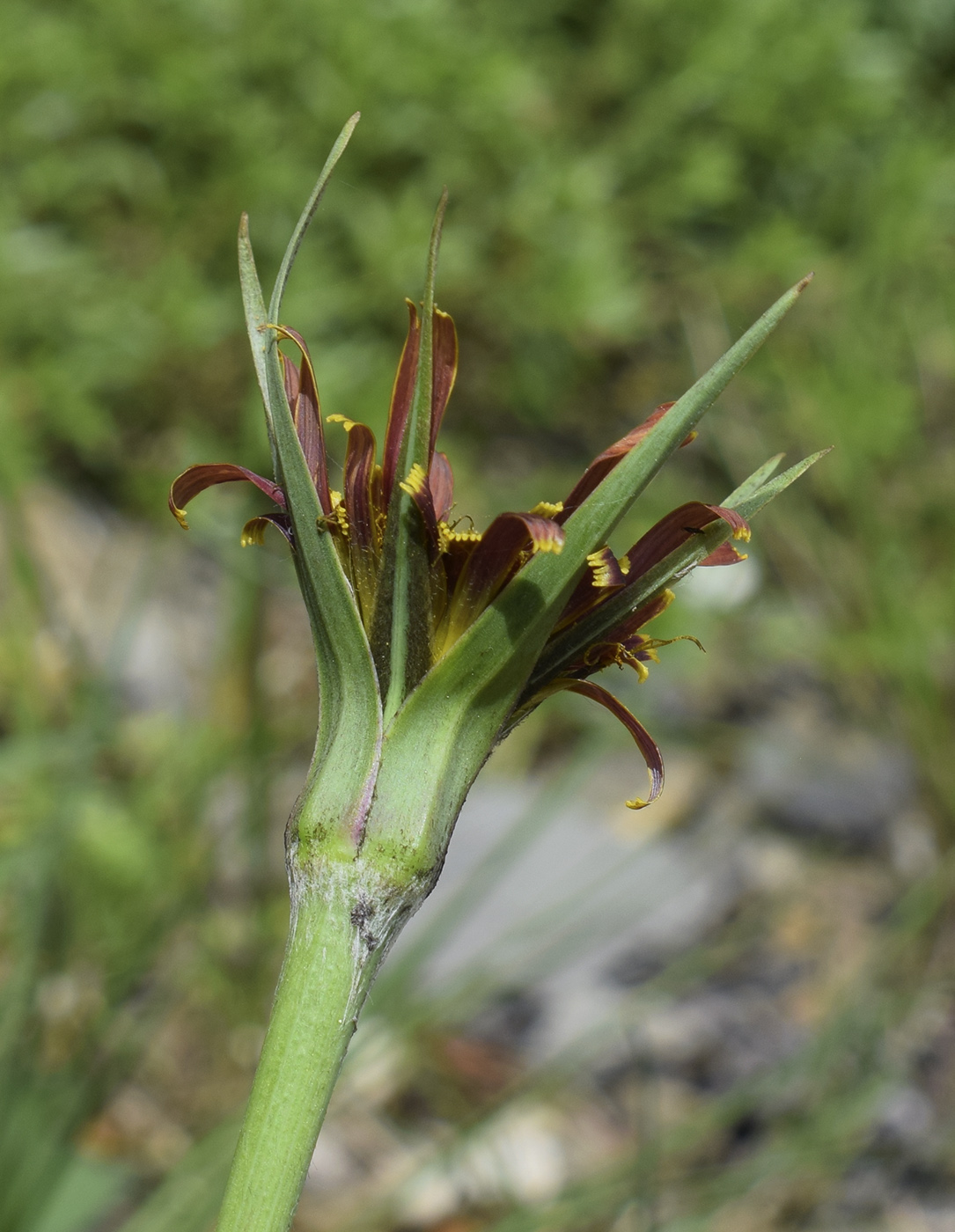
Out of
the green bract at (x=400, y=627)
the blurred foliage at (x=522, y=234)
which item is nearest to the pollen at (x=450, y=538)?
the green bract at (x=400, y=627)

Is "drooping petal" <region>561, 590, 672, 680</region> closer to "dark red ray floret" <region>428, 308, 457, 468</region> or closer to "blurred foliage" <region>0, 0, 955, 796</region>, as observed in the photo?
"dark red ray floret" <region>428, 308, 457, 468</region>

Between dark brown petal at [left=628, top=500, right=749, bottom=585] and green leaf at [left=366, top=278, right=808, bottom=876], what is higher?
dark brown petal at [left=628, top=500, right=749, bottom=585]

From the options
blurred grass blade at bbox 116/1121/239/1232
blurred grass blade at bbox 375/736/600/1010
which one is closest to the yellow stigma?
blurred grass blade at bbox 116/1121/239/1232

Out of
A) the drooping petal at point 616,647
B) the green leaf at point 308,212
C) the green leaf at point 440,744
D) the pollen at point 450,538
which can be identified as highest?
the green leaf at point 308,212

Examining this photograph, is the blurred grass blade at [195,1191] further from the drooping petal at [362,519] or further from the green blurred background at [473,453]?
the drooping petal at [362,519]

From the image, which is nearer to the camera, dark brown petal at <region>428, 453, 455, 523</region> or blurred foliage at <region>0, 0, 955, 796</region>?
dark brown petal at <region>428, 453, 455, 523</region>

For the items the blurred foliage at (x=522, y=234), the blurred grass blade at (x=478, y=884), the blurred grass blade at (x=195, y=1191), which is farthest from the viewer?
the blurred foliage at (x=522, y=234)

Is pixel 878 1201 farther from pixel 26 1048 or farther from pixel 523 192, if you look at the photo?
pixel 523 192
